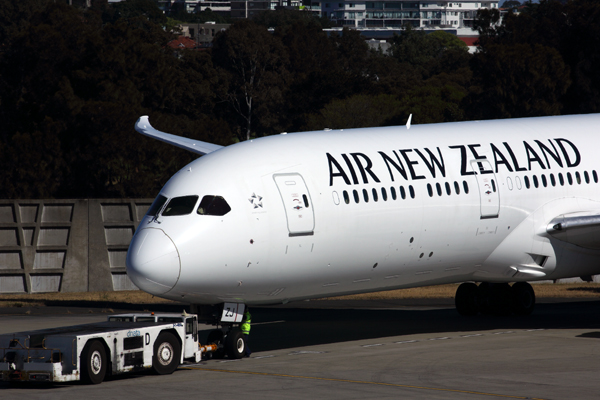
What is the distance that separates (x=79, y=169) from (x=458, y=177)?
50795 mm

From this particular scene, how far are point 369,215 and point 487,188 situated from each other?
411cm

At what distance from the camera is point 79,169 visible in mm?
69125

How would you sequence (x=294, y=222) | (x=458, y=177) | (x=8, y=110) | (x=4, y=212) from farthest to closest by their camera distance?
(x=8, y=110)
(x=4, y=212)
(x=458, y=177)
(x=294, y=222)

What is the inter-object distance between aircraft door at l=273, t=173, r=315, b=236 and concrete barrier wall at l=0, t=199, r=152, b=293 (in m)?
19.4

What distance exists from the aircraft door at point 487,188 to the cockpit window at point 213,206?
7.47 metres

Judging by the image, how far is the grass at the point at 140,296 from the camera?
115 feet

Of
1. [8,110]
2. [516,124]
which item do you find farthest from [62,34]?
[516,124]

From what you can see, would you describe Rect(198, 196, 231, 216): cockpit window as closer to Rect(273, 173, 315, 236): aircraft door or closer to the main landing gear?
Rect(273, 173, 315, 236): aircraft door

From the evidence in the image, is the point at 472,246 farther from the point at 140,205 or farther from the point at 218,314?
the point at 140,205

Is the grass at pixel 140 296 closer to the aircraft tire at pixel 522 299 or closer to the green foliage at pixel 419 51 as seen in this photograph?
the aircraft tire at pixel 522 299

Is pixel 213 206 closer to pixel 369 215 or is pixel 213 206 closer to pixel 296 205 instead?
pixel 296 205

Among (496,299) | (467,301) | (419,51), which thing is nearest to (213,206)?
(467,301)

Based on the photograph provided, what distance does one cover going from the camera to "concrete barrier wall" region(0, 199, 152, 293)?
123ft

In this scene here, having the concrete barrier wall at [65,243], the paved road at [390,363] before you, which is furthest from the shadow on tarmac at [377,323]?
the concrete barrier wall at [65,243]
